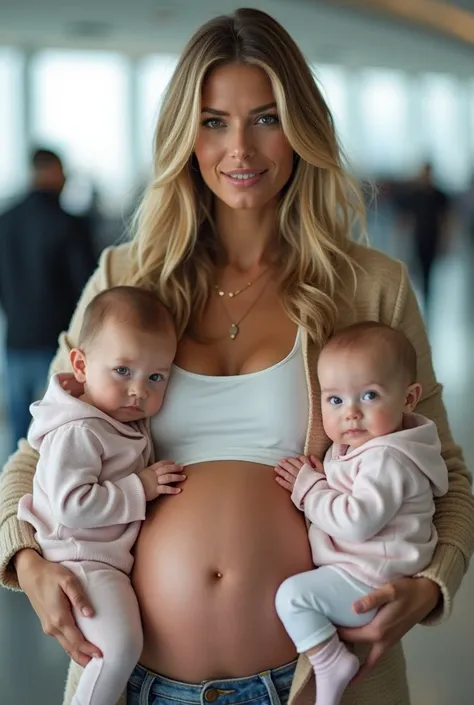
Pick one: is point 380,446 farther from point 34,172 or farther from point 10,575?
point 34,172

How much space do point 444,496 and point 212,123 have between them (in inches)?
31.9

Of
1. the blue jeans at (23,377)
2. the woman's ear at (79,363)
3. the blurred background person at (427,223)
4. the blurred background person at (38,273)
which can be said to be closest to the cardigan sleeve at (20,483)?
the woman's ear at (79,363)

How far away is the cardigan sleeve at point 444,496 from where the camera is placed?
1.55m

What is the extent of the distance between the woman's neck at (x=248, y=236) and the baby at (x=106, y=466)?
32 centimetres

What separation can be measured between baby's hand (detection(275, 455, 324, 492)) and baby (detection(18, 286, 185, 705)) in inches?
6.7

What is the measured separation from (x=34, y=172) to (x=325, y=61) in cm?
1200

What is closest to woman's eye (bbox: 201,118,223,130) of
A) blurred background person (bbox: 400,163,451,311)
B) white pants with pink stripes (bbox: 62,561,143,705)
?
white pants with pink stripes (bbox: 62,561,143,705)

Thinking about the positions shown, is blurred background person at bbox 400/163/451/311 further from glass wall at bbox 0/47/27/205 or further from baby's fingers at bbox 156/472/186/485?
baby's fingers at bbox 156/472/186/485

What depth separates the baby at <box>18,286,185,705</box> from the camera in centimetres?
150

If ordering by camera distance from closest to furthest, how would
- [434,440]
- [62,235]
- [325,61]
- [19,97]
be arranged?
1. [434,440]
2. [62,235]
3. [19,97]
4. [325,61]

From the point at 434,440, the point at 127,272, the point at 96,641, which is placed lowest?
the point at 96,641

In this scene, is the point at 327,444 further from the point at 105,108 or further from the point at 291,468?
the point at 105,108

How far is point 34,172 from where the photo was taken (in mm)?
4336

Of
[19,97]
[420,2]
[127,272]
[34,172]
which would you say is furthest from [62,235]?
[19,97]
